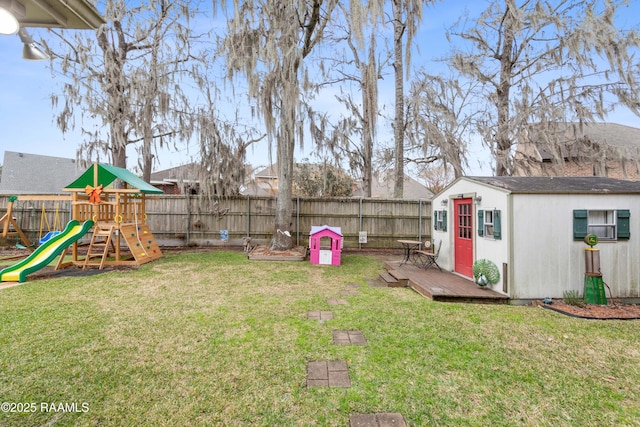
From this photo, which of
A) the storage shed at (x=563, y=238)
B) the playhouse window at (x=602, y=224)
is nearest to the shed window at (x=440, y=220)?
the storage shed at (x=563, y=238)

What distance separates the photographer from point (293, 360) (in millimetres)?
2477

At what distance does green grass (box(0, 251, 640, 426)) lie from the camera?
1.86 m

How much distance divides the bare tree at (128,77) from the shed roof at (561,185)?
27.9ft

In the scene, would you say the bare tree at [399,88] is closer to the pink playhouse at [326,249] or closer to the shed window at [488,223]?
the pink playhouse at [326,249]

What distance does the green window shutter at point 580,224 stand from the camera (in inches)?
167

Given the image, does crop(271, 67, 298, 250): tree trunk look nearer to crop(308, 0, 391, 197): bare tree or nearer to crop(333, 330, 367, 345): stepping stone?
crop(308, 0, 391, 197): bare tree

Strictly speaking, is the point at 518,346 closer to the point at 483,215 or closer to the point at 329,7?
the point at 483,215

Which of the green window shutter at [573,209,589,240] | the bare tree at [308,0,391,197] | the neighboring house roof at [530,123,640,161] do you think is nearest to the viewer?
the green window shutter at [573,209,589,240]

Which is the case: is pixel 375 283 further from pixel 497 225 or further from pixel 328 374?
pixel 328 374

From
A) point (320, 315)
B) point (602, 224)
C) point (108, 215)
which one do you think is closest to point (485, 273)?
point (602, 224)

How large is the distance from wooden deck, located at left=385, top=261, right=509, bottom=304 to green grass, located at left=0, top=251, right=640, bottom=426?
0.23 metres

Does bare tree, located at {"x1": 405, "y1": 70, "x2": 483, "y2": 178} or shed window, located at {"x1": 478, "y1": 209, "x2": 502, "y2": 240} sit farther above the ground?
bare tree, located at {"x1": 405, "y1": 70, "x2": 483, "y2": 178}

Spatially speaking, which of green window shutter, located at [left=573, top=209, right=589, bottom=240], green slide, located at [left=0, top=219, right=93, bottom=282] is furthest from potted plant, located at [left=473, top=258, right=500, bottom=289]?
green slide, located at [left=0, top=219, right=93, bottom=282]

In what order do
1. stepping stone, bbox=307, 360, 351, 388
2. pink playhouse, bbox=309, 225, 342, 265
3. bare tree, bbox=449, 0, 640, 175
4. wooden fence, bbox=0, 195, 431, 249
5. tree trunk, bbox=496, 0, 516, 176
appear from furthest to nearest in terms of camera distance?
1. wooden fence, bbox=0, 195, 431, 249
2. tree trunk, bbox=496, 0, 516, 176
3. bare tree, bbox=449, 0, 640, 175
4. pink playhouse, bbox=309, 225, 342, 265
5. stepping stone, bbox=307, 360, 351, 388
